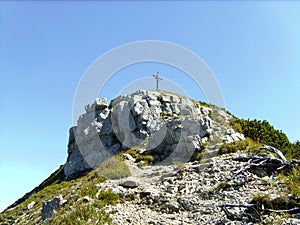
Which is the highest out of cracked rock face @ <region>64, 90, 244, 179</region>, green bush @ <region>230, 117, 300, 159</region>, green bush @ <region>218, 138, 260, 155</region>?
cracked rock face @ <region>64, 90, 244, 179</region>

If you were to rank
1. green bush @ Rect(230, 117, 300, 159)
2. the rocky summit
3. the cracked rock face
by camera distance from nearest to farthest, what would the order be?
the rocky summit < green bush @ Rect(230, 117, 300, 159) < the cracked rock face

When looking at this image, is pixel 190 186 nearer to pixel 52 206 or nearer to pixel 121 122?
pixel 52 206

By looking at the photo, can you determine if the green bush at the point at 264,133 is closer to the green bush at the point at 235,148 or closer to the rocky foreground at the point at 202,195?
the green bush at the point at 235,148

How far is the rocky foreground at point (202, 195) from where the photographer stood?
8.55 metres

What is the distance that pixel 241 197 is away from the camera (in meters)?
9.75

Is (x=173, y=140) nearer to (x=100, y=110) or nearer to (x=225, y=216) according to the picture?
(x=225, y=216)

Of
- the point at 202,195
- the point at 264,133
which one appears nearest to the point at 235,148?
the point at 202,195

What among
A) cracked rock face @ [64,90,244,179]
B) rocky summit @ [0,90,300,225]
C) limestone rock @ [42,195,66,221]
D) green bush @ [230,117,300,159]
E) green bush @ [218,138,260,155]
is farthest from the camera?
cracked rock face @ [64,90,244,179]

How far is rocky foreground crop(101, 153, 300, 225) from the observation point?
855 cm

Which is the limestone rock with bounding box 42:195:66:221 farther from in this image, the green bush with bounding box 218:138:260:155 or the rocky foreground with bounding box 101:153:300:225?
the green bush with bounding box 218:138:260:155

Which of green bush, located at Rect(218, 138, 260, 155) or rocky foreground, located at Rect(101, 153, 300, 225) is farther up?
green bush, located at Rect(218, 138, 260, 155)

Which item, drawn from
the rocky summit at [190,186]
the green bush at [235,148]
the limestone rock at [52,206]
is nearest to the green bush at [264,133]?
the rocky summit at [190,186]

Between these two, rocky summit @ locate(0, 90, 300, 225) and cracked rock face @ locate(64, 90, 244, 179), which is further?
cracked rock face @ locate(64, 90, 244, 179)

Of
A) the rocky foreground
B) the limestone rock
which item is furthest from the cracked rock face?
the rocky foreground
